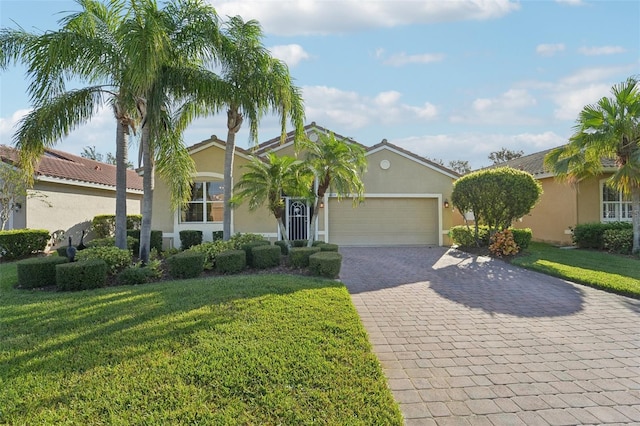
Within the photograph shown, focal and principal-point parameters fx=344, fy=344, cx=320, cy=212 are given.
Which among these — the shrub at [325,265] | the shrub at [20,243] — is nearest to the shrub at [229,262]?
the shrub at [325,265]

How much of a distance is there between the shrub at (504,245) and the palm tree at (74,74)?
39.9ft

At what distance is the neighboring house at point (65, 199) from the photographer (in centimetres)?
1450

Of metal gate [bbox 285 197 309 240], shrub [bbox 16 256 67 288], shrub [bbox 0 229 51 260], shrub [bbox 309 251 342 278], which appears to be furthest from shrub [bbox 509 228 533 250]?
shrub [bbox 0 229 51 260]

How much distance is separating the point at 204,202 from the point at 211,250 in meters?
5.71

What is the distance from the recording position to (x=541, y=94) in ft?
40.0

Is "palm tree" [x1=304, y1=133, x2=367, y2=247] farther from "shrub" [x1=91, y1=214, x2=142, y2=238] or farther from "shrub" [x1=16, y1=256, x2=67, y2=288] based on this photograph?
"shrub" [x1=91, y1=214, x2=142, y2=238]

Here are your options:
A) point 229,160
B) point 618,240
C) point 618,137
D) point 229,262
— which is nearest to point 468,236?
point 618,240

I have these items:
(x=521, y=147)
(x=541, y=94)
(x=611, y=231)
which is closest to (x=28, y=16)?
(x=541, y=94)

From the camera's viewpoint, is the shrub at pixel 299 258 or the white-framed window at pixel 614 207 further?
the white-framed window at pixel 614 207

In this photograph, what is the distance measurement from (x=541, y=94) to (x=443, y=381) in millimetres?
12223

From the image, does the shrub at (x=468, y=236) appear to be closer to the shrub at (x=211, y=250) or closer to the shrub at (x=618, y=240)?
the shrub at (x=618, y=240)

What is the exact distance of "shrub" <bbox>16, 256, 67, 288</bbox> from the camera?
7.59 m

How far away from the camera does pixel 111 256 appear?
8477 millimetres

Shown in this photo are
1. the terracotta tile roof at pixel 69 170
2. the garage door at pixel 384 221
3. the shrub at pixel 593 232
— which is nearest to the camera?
the shrub at pixel 593 232
